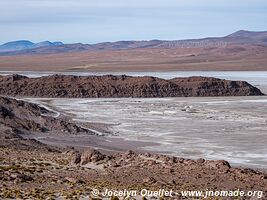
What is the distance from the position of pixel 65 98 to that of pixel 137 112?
18467mm

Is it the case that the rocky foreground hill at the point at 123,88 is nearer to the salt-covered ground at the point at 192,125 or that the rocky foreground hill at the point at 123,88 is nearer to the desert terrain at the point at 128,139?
the desert terrain at the point at 128,139

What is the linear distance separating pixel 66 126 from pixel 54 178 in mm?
18549

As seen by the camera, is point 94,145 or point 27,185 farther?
point 94,145

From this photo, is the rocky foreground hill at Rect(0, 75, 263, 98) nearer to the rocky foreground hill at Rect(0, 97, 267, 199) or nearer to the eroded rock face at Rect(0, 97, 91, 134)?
the eroded rock face at Rect(0, 97, 91, 134)

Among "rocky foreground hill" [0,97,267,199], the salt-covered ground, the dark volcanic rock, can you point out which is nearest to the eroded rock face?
the dark volcanic rock

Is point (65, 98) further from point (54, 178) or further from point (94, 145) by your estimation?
point (54, 178)

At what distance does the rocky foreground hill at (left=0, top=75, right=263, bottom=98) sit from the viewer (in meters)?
65.5

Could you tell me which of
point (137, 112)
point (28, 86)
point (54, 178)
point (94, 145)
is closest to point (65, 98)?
point (28, 86)

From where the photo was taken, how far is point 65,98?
62781mm

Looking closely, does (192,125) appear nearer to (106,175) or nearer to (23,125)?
(23,125)

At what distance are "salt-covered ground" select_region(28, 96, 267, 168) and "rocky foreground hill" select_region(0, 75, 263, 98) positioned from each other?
27.7 feet

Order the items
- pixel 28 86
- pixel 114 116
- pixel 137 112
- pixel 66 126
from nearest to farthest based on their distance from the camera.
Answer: pixel 66 126 → pixel 114 116 → pixel 137 112 → pixel 28 86

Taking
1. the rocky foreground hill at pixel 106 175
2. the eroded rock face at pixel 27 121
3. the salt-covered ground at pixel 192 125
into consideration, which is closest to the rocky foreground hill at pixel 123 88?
the salt-covered ground at pixel 192 125

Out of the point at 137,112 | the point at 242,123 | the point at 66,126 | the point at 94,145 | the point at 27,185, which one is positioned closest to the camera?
the point at 27,185
